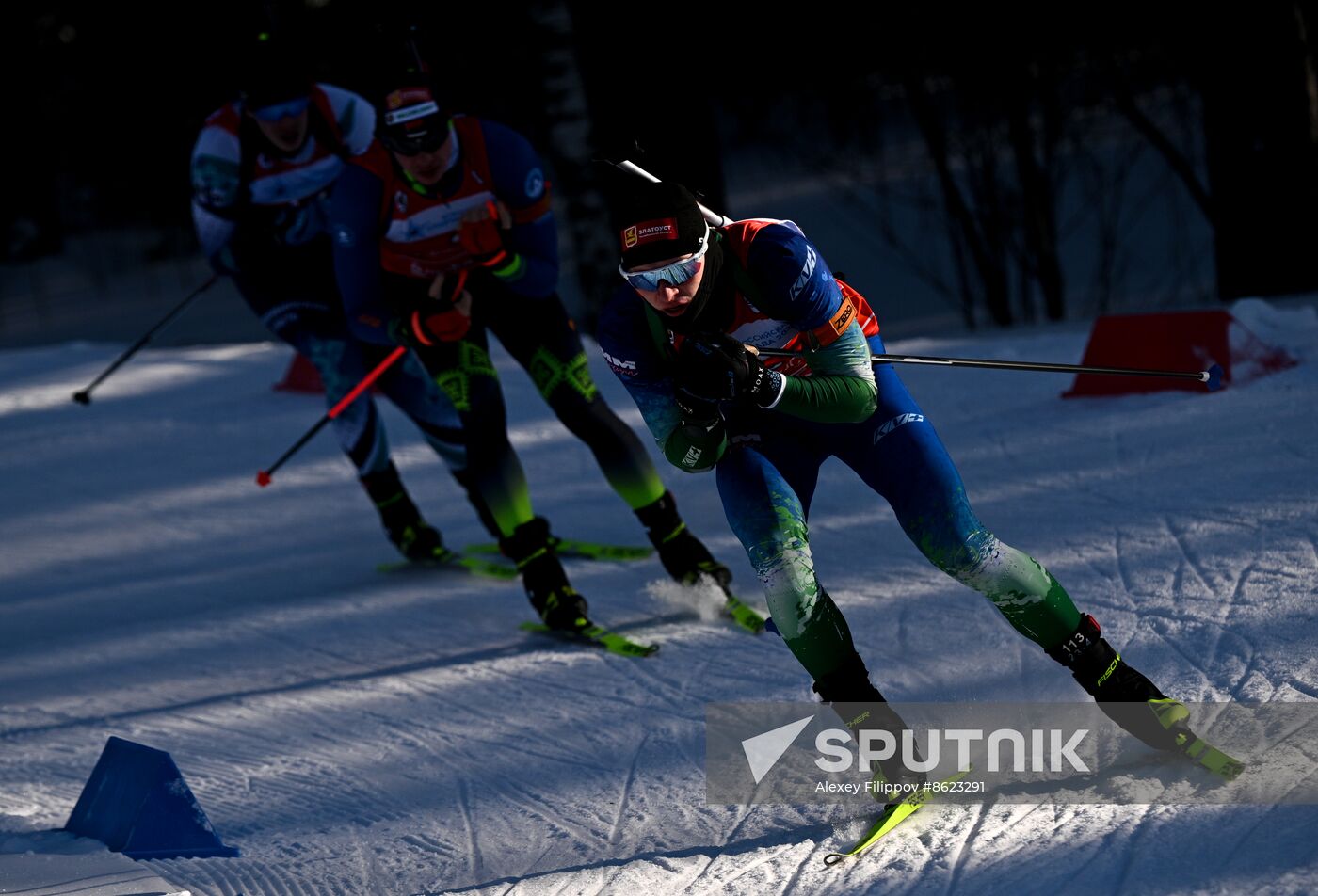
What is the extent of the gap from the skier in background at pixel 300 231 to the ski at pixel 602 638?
1116 mm

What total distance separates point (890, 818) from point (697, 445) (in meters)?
1.03

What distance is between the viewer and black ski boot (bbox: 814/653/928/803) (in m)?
3.41

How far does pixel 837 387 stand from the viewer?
343 cm

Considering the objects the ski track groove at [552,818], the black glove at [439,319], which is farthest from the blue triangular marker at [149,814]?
the black glove at [439,319]

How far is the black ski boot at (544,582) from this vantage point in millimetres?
5168

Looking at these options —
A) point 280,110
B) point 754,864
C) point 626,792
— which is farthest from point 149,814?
point 280,110

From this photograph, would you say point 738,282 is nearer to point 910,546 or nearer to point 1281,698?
point 1281,698

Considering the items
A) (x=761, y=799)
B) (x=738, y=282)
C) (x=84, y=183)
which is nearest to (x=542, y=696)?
(x=761, y=799)

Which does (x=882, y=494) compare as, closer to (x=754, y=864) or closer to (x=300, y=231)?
(x=754, y=864)

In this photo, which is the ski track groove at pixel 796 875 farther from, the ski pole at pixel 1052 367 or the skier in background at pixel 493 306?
the skier in background at pixel 493 306

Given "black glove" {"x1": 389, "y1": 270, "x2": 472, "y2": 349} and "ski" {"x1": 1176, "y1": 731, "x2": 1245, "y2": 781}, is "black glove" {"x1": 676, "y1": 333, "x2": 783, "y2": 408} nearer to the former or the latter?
"ski" {"x1": 1176, "y1": 731, "x2": 1245, "y2": 781}

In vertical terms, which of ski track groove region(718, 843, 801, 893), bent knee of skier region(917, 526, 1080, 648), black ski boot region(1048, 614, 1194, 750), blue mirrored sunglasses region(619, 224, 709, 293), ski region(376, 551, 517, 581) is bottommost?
ski region(376, 551, 517, 581)

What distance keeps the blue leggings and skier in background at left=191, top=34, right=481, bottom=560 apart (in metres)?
2.71

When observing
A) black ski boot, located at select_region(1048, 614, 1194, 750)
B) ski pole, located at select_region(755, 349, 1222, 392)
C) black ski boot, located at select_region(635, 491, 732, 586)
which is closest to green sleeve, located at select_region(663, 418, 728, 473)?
ski pole, located at select_region(755, 349, 1222, 392)
